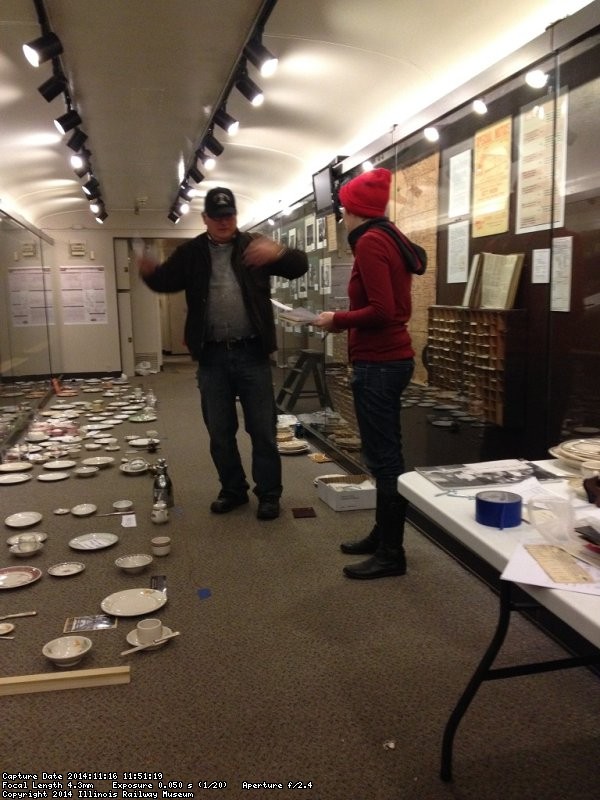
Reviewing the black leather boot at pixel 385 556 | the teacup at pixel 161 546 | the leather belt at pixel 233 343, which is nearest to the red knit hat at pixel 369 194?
the leather belt at pixel 233 343

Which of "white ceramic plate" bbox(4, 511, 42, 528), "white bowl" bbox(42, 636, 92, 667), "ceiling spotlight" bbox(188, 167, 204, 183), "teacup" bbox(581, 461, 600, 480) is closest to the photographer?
"teacup" bbox(581, 461, 600, 480)

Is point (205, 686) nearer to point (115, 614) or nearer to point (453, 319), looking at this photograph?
point (115, 614)

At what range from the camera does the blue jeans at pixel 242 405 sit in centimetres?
323

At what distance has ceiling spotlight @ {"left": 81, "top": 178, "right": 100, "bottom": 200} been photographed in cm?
663

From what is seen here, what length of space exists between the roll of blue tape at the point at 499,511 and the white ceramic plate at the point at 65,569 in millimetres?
1958

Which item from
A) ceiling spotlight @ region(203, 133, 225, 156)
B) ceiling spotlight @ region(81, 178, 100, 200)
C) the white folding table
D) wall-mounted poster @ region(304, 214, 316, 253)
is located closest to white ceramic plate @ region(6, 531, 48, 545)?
the white folding table

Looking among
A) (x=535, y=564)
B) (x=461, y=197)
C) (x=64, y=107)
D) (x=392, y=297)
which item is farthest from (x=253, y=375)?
(x=64, y=107)

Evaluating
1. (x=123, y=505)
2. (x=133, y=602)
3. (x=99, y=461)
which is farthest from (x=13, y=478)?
(x=133, y=602)

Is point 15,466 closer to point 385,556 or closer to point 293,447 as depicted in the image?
point 293,447

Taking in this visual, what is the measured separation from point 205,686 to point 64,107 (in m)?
4.02

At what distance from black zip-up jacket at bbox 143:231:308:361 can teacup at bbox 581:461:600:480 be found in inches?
75.0

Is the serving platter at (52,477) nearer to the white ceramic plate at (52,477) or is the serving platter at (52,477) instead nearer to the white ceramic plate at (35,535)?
the white ceramic plate at (52,477)

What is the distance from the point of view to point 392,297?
2.32m

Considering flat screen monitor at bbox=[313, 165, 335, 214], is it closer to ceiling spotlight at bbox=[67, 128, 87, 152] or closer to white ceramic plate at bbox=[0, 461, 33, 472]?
ceiling spotlight at bbox=[67, 128, 87, 152]
